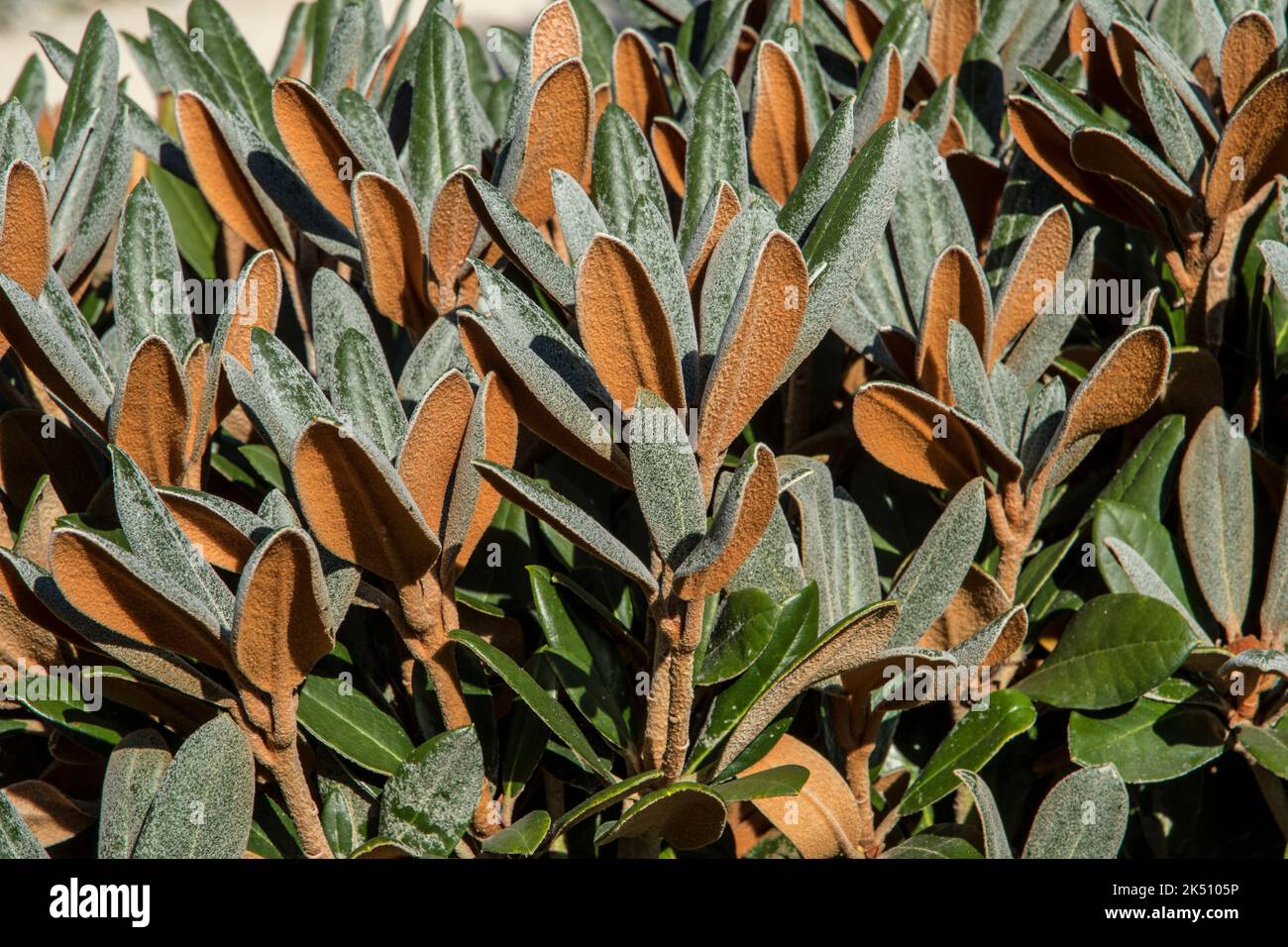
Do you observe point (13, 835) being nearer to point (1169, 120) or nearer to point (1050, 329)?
point (1050, 329)

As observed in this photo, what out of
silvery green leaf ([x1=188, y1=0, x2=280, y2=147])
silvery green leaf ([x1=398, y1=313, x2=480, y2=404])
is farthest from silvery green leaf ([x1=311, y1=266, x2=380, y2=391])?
silvery green leaf ([x1=188, y1=0, x2=280, y2=147])

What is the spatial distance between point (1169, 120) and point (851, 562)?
0.67 m

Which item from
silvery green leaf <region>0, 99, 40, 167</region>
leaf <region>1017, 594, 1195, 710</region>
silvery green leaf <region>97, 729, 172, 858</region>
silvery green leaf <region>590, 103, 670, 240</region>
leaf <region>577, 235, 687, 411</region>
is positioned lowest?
silvery green leaf <region>97, 729, 172, 858</region>

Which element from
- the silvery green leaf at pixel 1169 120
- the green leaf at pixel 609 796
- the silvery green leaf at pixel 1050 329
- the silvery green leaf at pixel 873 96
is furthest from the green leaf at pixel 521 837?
the silvery green leaf at pixel 1169 120

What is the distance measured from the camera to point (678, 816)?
4.10ft

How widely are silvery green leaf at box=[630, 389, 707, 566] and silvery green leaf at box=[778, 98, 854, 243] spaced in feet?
0.99

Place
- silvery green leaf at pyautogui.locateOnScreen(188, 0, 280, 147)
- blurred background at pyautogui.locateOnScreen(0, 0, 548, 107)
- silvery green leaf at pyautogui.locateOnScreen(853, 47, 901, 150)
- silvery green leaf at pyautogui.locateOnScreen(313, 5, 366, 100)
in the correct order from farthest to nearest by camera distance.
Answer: blurred background at pyautogui.locateOnScreen(0, 0, 548, 107)
silvery green leaf at pyautogui.locateOnScreen(188, 0, 280, 147)
silvery green leaf at pyautogui.locateOnScreen(313, 5, 366, 100)
silvery green leaf at pyautogui.locateOnScreen(853, 47, 901, 150)

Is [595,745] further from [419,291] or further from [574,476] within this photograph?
[419,291]

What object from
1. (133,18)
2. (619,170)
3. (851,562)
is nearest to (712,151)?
(619,170)

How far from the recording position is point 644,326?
114cm

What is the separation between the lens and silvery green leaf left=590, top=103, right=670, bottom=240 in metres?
1.46

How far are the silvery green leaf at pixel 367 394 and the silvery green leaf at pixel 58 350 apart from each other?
10.7 inches

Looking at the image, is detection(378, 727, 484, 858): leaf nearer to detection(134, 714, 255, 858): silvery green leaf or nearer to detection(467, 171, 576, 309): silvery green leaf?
detection(134, 714, 255, 858): silvery green leaf

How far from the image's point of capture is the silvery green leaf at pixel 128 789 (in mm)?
1270
